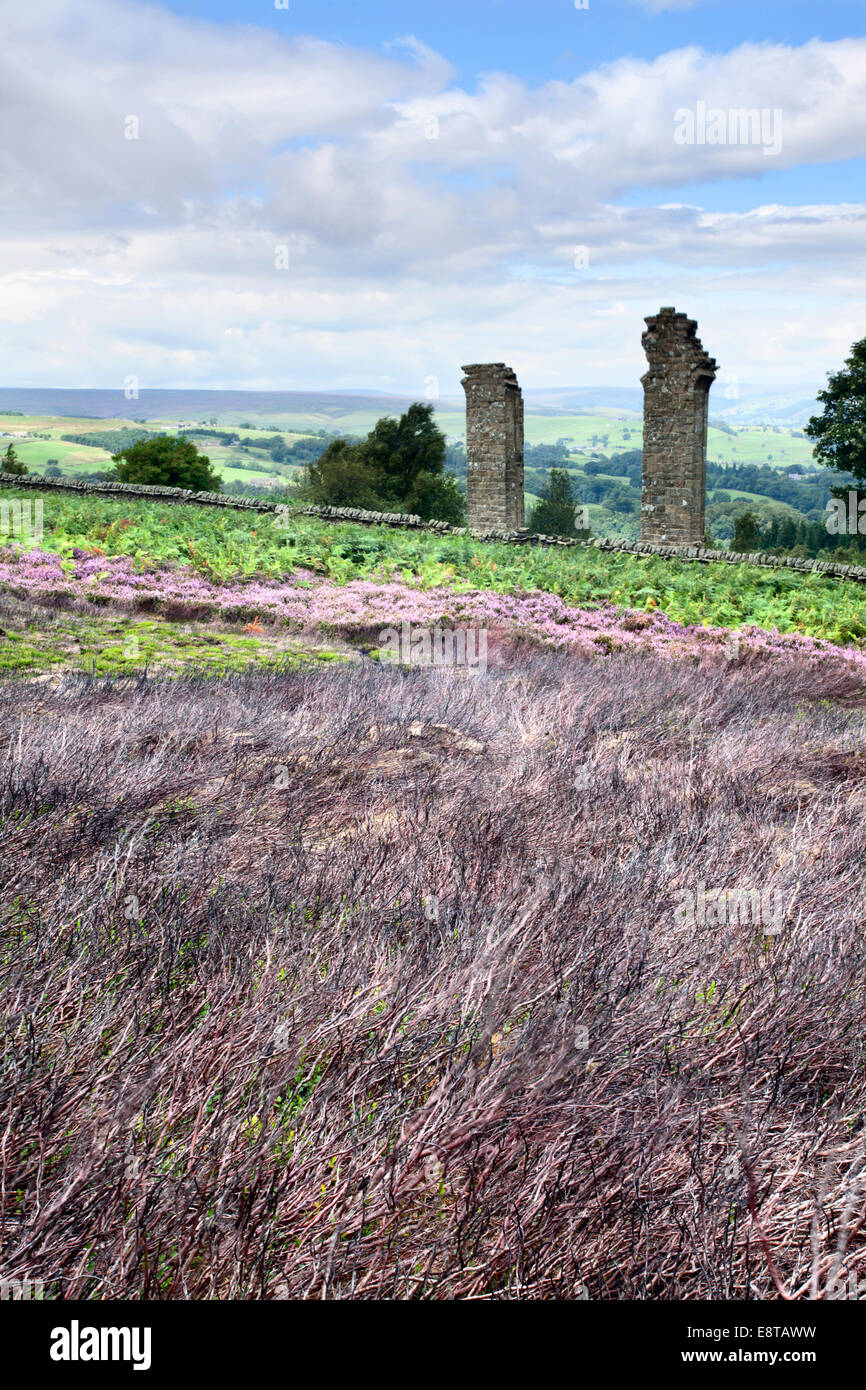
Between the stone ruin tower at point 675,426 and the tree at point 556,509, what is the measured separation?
38.5 meters

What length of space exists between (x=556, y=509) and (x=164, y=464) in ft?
104

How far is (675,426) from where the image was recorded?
20.9m

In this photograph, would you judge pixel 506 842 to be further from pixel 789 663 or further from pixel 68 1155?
pixel 789 663

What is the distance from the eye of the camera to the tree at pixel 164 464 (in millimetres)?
40375

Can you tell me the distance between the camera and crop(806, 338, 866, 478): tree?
30.2 meters

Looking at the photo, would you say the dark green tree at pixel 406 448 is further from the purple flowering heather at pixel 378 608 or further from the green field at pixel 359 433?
the purple flowering heather at pixel 378 608

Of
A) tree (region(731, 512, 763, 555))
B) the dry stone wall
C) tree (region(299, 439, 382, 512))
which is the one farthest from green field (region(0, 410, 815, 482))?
the dry stone wall

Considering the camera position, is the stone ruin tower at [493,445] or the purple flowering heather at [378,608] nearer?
the purple flowering heather at [378,608]

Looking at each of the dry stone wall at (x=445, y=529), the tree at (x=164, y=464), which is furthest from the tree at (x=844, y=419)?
the tree at (x=164, y=464)

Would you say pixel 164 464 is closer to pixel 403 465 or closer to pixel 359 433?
pixel 403 465

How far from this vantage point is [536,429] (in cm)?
18600

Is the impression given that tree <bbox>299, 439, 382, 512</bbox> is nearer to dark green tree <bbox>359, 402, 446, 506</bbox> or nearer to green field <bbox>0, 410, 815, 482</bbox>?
dark green tree <bbox>359, 402, 446, 506</bbox>

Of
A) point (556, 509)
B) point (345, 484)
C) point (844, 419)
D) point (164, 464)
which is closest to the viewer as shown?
point (844, 419)

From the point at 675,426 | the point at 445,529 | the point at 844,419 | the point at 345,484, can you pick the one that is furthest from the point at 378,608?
the point at 345,484
